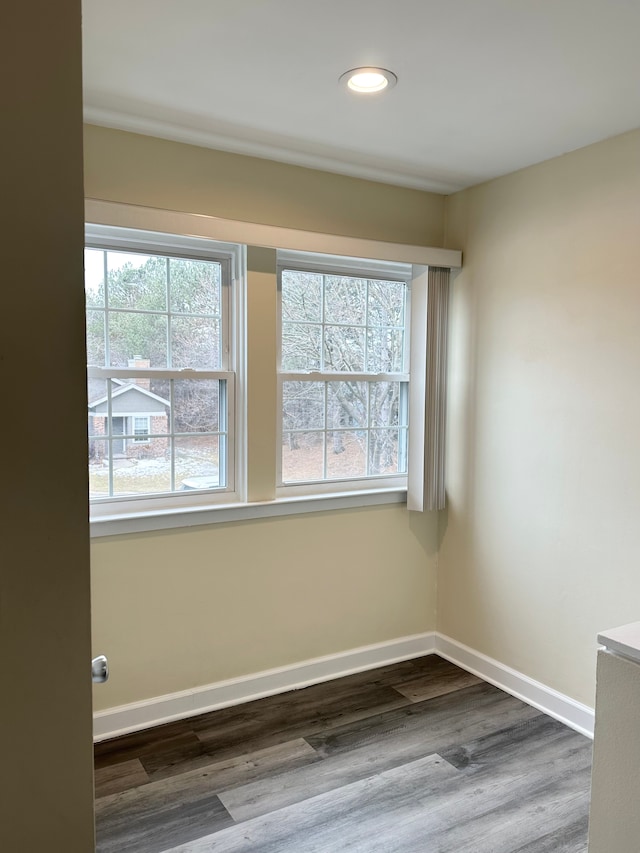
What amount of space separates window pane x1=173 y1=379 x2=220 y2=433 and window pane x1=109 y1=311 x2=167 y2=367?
0.15 m

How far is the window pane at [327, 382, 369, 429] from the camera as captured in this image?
10.5 feet

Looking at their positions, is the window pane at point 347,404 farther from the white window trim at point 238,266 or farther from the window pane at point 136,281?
the window pane at point 136,281

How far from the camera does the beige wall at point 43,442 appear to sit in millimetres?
782

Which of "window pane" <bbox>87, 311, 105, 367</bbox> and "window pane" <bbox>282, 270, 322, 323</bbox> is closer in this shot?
"window pane" <bbox>87, 311, 105, 367</bbox>

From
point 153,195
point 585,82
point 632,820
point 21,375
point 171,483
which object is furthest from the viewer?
point 171,483

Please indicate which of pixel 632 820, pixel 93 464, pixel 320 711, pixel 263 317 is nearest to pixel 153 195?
pixel 263 317

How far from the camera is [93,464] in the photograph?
2611mm

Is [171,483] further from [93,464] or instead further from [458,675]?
[458,675]

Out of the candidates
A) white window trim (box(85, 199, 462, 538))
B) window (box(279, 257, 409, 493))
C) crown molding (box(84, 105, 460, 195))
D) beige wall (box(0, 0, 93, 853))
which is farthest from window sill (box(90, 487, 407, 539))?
beige wall (box(0, 0, 93, 853))

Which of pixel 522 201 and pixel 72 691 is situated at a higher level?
pixel 522 201

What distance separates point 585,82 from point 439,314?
136 cm

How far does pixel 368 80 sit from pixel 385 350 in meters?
1.51

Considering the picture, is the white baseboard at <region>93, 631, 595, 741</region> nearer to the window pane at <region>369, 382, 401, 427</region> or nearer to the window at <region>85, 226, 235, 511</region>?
the window at <region>85, 226, 235, 511</region>

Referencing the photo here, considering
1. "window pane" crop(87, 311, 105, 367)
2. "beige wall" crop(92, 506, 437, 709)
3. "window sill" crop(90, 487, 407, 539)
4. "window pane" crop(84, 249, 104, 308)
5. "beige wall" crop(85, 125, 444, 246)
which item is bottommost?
"beige wall" crop(92, 506, 437, 709)
